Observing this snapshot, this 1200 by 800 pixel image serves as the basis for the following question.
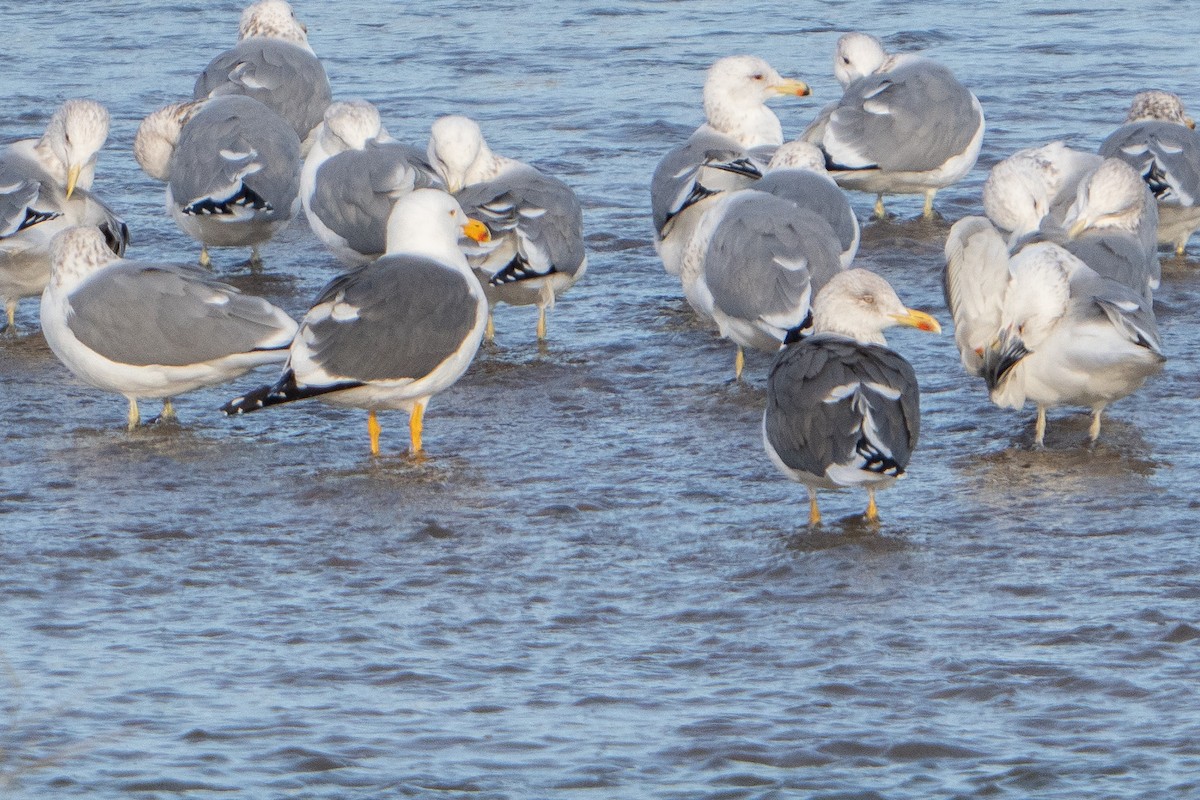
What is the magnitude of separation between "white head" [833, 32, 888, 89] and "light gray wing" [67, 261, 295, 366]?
5.76 meters

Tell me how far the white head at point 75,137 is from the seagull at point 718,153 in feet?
9.46

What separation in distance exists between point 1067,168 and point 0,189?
17.5 feet

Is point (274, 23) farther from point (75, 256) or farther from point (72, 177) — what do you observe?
point (75, 256)

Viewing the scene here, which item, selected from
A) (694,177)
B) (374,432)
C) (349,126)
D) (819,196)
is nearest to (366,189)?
(349,126)

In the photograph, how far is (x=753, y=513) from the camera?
22.1 feet

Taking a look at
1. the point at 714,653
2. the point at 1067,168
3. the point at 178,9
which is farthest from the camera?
the point at 178,9

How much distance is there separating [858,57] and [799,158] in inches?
124

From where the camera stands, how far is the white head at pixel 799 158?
9492 mm

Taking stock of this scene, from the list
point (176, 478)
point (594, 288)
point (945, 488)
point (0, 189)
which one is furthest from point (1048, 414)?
point (0, 189)

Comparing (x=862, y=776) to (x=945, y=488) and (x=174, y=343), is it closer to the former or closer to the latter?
(x=945, y=488)

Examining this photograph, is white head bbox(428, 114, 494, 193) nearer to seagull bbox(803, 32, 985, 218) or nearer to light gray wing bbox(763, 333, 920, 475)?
seagull bbox(803, 32, 985, 218)

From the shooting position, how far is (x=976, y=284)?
7617 millimetres

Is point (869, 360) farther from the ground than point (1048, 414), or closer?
farther from the ground

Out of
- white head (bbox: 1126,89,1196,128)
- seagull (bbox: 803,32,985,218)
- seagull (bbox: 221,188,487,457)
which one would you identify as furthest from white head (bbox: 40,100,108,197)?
white head (bbox: 1126,89,1196,128)
